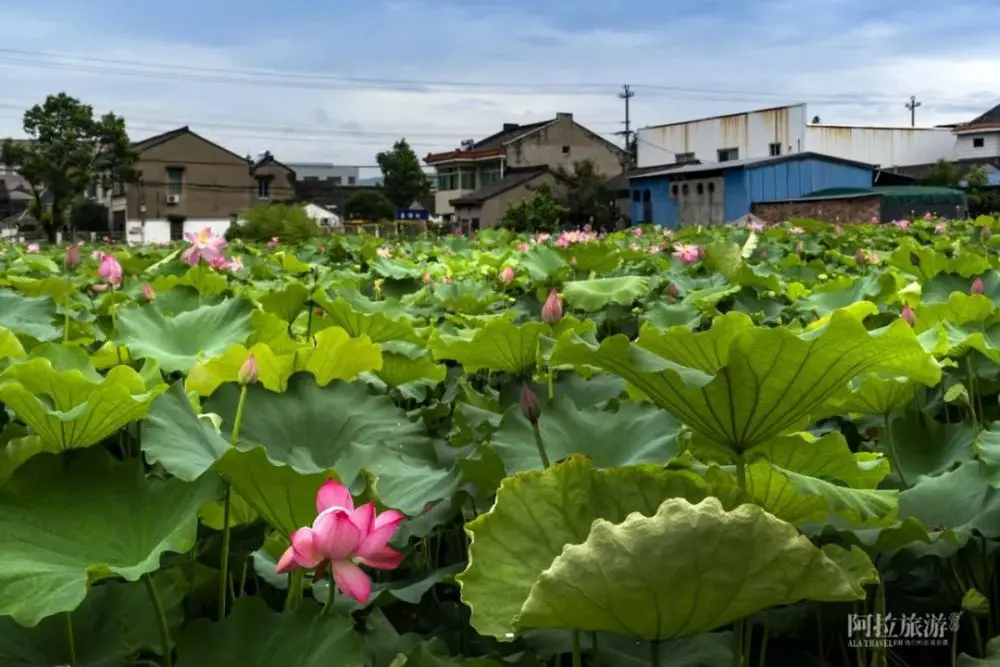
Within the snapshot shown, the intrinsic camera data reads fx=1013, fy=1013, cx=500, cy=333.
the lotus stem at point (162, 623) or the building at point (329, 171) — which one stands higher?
the building at point (329, 171)

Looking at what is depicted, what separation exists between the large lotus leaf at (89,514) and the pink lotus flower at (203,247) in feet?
5.13

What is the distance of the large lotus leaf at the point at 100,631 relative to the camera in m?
0.65

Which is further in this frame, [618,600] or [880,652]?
[880,652]

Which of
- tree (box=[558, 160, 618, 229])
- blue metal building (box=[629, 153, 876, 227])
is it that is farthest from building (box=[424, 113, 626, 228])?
blue metal building (box=[629, 153, 876, 227])

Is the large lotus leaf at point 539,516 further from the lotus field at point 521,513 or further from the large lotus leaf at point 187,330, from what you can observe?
the large lotus leaf at point 187,330

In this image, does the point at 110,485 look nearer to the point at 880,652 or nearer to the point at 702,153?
the point at 880,652

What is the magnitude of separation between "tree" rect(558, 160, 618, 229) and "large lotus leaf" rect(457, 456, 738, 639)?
25.7m

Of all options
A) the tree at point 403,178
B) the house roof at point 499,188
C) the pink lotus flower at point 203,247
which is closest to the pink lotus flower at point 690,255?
the pink lotus flower at point 203,247

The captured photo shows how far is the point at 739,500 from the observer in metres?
0.57

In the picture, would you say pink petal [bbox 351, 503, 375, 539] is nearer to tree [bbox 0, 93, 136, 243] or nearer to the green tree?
the green tree

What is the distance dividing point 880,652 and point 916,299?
3.28 ft

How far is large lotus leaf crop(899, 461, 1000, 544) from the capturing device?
29.1 inches

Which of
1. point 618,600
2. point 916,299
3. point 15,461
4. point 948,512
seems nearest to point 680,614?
point 618,600

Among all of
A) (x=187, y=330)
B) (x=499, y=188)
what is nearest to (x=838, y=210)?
(x=187, y=330)
